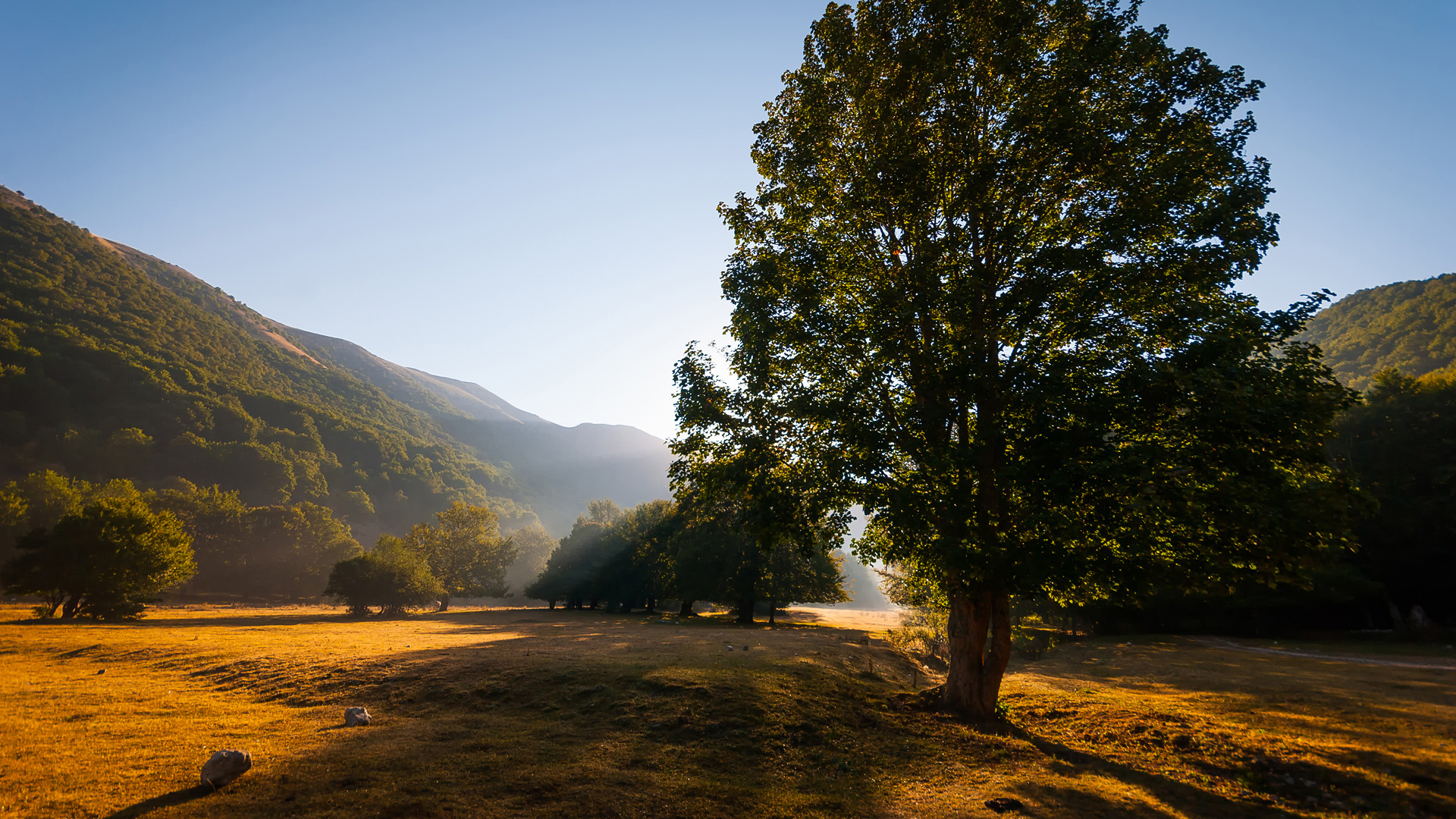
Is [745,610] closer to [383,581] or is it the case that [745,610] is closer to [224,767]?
[383,581]

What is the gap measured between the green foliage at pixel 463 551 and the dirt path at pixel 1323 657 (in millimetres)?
85991

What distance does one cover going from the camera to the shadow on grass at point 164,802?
21.3 ft

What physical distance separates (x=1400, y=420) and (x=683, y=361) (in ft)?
179

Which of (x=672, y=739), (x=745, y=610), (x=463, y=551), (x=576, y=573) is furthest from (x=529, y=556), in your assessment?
(x=672, y=739)

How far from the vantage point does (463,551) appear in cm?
8144

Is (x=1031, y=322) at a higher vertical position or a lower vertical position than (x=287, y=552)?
higher

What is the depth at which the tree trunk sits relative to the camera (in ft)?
44.2

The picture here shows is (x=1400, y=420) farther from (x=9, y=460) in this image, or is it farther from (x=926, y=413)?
(x=9, y=460)

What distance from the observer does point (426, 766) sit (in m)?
8.62

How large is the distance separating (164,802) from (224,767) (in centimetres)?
68

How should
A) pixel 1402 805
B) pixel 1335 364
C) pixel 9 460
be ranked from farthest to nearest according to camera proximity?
pixel 9 460 → pixel 1335 364 → pixel 1402 805

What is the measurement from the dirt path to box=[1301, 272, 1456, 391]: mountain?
54.2 m

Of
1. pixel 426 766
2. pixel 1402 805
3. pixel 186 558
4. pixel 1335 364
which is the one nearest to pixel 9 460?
pixel 186 558

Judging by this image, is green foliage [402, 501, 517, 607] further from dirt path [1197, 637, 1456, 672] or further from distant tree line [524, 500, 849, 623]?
dirt path [1197, 637, 1456, 672]
